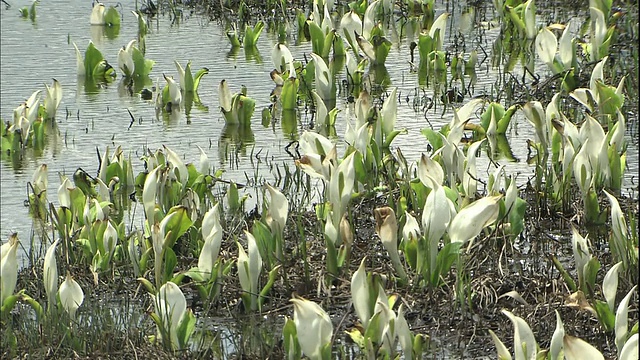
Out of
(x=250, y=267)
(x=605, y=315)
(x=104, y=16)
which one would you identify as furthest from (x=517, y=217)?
(x=104, y=16)

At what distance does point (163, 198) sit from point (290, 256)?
602 mm

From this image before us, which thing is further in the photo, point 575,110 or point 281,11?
point 281,11

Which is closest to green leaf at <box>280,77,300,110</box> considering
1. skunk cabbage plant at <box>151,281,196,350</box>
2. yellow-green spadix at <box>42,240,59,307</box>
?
yellow-green spadix at <box>42,240,59,307</box>

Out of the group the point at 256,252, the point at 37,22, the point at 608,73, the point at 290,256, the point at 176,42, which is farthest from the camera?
the point at 37,22

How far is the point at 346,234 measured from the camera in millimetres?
4125

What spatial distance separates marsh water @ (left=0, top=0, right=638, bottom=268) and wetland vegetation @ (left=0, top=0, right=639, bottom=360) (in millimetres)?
42

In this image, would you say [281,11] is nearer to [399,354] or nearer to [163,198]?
[163,198]

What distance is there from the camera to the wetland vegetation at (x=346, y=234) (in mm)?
3600

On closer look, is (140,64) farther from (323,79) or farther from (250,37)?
(323,79)

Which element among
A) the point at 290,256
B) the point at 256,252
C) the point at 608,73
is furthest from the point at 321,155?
the point at 608,73

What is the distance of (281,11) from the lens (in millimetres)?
10188

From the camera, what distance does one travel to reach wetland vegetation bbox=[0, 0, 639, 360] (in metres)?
3.60

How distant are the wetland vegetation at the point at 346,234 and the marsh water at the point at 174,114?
0.14 feet

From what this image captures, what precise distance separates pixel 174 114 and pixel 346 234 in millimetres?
2979
